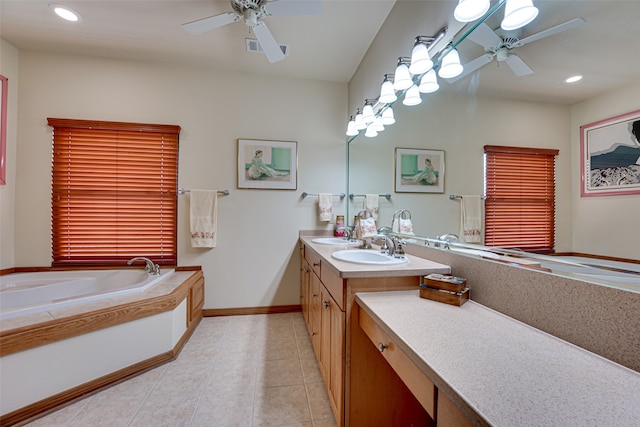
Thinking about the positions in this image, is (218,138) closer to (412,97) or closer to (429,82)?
(412,97)

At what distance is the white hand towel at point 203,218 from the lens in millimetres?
2615

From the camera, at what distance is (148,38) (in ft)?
7.47

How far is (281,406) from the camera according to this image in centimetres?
148

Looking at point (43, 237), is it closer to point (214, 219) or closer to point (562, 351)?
point (214, 219)

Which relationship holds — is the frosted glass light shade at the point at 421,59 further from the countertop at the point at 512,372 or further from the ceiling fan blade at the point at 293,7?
the countertop at the point at 512,372

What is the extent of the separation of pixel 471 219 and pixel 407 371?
0.85m

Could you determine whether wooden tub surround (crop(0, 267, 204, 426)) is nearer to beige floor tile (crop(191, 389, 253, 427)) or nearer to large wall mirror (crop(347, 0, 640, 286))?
beige floor tile (crop(191, 389, 253, 427))

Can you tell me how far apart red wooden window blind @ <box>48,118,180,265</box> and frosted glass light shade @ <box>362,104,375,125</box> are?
6.13 ft

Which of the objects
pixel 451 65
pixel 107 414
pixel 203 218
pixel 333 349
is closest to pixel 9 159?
pixel 203 218

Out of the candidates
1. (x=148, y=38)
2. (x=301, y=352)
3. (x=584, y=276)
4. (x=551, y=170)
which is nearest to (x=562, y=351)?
(x=584, y=276)

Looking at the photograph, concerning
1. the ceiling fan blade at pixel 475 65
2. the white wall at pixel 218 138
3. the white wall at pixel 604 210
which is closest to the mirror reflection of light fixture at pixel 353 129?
the white wall at pixel 218 138

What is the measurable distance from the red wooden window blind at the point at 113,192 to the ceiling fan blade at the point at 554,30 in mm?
2781

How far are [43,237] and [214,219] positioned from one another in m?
1.57

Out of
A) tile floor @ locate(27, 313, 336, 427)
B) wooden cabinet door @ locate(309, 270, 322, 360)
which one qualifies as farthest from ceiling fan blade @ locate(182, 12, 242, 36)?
tile floor @ locate(27, 313, 336, 427)
